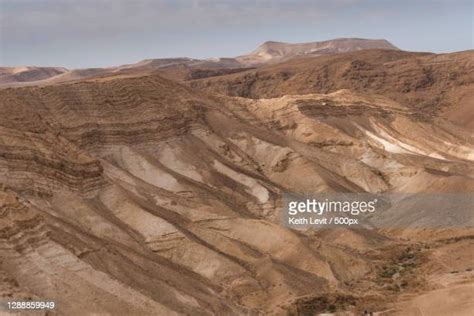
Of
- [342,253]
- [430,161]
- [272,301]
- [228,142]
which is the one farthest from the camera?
[430,161]

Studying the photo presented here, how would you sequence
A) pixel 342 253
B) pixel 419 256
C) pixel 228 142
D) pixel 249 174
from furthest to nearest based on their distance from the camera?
pixel 228 142 < pixel 249 174 < pixel 419 256 < pixel 342 253

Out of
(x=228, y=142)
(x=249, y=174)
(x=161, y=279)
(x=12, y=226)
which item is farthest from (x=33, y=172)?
(x=228, y=142)

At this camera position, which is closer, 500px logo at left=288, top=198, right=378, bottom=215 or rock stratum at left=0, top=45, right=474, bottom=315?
rock stratum at left=0, top=45, right=474, bottom=315

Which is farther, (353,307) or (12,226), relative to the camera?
(353,307)

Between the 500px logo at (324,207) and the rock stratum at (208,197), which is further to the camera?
the 500px logo at (324,207)

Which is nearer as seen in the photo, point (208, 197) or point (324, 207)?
point (208, 197)

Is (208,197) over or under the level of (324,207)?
over

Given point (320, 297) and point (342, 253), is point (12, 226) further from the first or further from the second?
point (342, 253)

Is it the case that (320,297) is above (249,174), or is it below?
below
